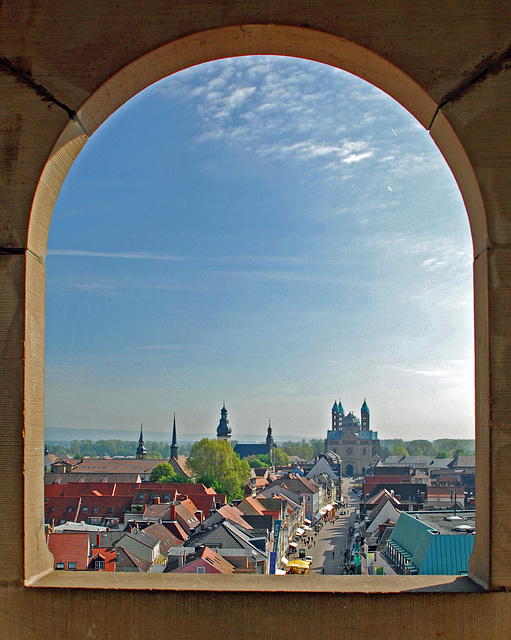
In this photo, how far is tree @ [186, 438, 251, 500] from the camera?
57.8 metres

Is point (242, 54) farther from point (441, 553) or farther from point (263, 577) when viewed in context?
point (441, 553)

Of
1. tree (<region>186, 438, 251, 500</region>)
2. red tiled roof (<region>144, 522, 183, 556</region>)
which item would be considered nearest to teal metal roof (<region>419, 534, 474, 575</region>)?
red tiled roof (<region>144, 522, 183, 556</region>)

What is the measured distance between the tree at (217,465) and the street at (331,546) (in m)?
9.37

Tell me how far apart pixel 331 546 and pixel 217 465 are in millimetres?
16813

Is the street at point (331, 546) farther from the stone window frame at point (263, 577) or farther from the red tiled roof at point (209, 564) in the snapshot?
the stone window frame at point (263, 577)

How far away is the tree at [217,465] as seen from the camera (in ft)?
190

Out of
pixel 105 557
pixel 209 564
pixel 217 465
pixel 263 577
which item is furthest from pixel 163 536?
pixel 263 577

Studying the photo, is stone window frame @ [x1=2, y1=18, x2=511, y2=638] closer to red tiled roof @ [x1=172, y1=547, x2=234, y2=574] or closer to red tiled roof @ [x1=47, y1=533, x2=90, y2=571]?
red tiled roof @ [x1=172, y1=547, x2=234, y2=574]

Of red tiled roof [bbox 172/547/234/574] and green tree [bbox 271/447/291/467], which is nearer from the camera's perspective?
red tiled roof [bbox 172/547/234/574]

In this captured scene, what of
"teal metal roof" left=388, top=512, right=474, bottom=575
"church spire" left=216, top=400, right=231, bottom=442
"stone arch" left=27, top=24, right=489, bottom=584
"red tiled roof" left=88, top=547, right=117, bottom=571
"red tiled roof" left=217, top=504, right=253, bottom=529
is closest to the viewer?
"stone arch" left=27, top=24, right=489, bottom=584

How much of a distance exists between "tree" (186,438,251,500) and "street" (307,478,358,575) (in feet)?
30.7

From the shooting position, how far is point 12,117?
217 cm

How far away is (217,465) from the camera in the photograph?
59.0 meters

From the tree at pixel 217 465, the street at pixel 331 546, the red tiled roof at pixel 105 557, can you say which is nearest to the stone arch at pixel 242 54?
the red tiled roof at pixel 105 557
